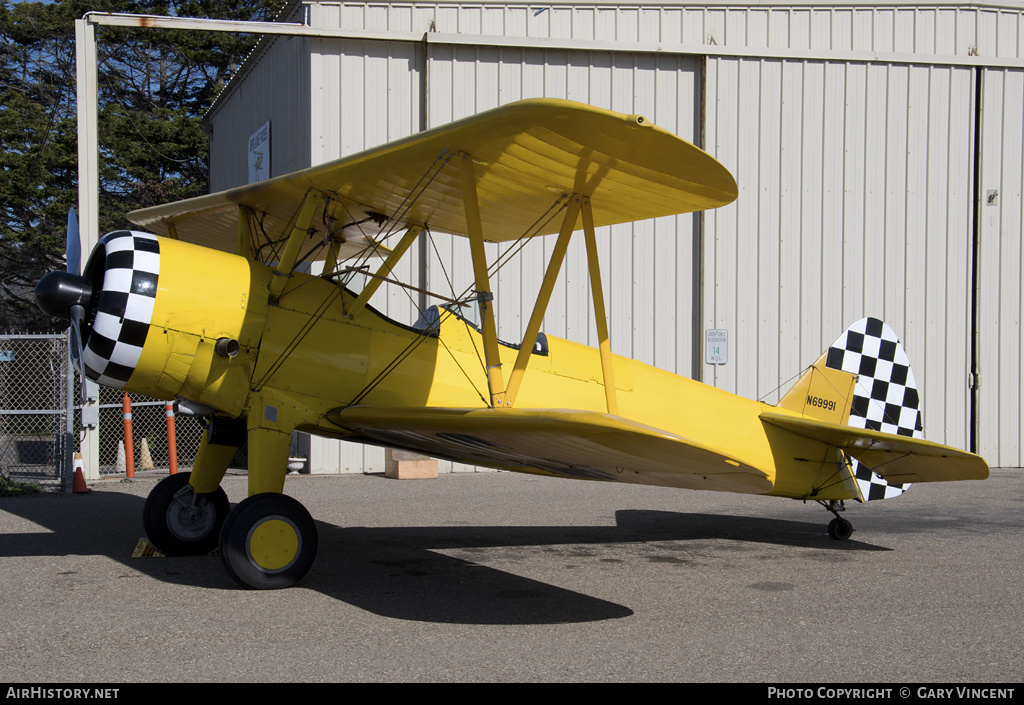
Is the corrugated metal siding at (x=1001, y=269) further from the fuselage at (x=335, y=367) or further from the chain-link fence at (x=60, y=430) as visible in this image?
the chain-link fence at (x=60, y=430)

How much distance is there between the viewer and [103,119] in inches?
981

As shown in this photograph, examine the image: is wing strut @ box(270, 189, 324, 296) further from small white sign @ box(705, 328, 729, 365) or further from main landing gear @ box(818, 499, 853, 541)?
small white sign @ box(705, 328, 729, 365)

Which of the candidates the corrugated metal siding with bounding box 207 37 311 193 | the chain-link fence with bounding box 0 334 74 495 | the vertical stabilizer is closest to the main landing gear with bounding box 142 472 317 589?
A: the vertical stabilizer

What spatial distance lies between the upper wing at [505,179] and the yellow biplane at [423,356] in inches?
0.8

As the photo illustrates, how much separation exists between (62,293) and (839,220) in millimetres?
11401

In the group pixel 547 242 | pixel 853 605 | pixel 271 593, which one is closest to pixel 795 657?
pixel 853 605

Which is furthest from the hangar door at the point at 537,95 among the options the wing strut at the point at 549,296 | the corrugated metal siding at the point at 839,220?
the wing strut at the point at 549,296

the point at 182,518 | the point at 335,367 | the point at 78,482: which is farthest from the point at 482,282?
the point at 78,482

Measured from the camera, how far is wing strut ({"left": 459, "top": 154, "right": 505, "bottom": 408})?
5.52 m

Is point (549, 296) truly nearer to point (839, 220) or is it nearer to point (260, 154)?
point (839, 220)

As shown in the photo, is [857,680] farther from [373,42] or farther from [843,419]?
[373,42]

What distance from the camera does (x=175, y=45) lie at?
89.2 feet

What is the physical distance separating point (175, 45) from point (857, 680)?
28.7 meters

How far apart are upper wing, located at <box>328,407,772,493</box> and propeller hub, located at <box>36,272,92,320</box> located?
170 cm
